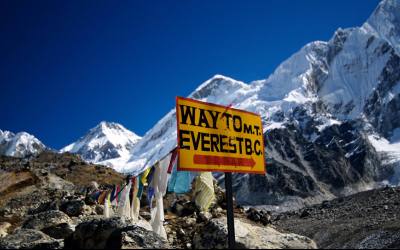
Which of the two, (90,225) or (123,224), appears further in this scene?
(123,224)

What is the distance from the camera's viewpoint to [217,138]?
31.9 ft

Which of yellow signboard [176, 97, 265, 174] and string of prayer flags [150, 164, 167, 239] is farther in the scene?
string of prayer flags [150, 164, 167, 239]

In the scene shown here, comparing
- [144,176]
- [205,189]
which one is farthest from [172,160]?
[205,189]

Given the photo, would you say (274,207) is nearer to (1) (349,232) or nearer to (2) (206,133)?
(1) (349,232)

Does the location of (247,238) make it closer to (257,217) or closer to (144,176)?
(144,176)

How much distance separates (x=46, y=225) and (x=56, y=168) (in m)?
35.9

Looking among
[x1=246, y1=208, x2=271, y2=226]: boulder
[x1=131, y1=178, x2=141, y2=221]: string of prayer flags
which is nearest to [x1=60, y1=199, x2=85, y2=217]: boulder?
[x1=131, y1=178, x2=141, y2=221]: string of prayer flags

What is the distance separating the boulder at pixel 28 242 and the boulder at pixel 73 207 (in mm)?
8206

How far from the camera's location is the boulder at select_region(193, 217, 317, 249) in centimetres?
780

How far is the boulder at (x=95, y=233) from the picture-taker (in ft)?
27.8

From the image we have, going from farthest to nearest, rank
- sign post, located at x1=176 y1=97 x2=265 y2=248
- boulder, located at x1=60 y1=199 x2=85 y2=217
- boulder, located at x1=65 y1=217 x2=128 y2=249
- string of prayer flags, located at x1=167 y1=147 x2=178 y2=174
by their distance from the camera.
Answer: boulder, located at x1=60 y1=199 x2=85 y2=217
string of prayer flags, located at x1=167 y1=147 x2=178 y2=174
sign post, located at x1=176 y1=97 x2=265 y2=248
boulder, located at x1=65 y1=217 x2=128 y2=249

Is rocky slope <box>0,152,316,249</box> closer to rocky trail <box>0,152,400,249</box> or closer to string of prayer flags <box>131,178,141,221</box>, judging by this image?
rocky trail <box>0,152,400,249</box>

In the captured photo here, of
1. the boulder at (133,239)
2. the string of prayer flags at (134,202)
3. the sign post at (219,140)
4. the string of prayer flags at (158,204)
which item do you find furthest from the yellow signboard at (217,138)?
the string of prayer flags at (134,202)

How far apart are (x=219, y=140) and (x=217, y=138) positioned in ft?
0.21
